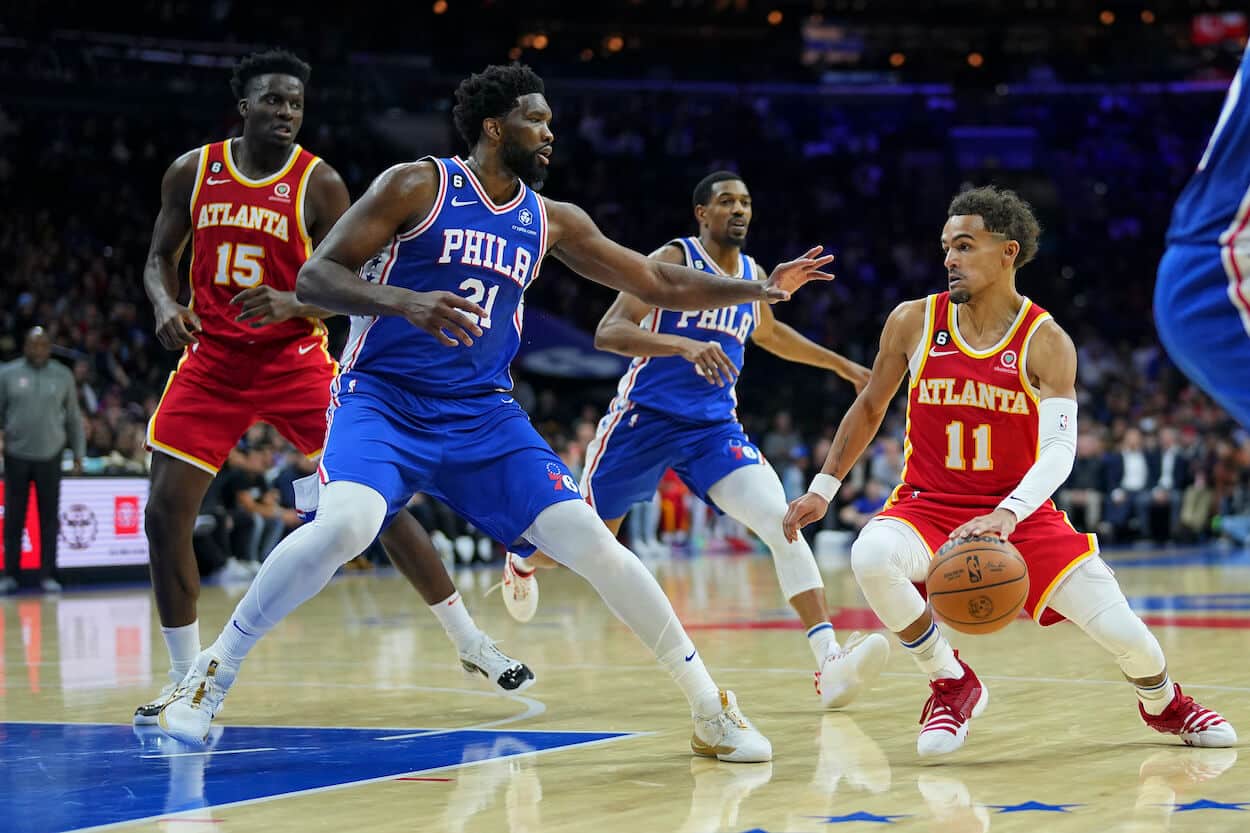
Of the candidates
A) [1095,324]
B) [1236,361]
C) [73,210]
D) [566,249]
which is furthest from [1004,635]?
[1095,324]

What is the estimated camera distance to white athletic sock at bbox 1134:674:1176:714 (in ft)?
16.6

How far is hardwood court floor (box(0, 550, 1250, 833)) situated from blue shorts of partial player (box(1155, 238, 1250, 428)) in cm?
138

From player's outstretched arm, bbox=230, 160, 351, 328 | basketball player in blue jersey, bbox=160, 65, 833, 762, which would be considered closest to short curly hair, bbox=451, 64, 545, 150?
basketball player in blue jersey, bbox=160, 65, 833, 762

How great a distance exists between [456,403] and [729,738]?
1.39m

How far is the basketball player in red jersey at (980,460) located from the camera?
5.10 m

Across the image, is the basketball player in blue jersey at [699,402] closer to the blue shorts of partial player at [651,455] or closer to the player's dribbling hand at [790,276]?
the blue shorts of partial player at [651,455]

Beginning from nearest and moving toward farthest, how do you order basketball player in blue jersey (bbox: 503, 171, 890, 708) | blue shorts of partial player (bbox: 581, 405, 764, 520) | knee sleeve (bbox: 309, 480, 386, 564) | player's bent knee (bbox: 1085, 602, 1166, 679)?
knee sleeve (bbox: 309, 480, 386, 564)
player's bent knee (bbox: 1085, 602, 1166, 679)
basketball player in blue jersey (bbox: 503, 171, 890, 708)
blue shorts of partial player (bbox: 581, 405, 764, 520)

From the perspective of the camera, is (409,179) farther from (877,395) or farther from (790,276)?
(877,395)

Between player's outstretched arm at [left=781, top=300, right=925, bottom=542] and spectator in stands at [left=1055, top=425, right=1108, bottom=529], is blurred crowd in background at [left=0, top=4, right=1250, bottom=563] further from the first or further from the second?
player's outstretched arm at [left=781, top=300, right=925, bottom=542]

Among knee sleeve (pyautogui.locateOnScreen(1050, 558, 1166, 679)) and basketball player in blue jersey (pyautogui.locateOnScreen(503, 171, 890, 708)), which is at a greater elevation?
basketball player in blue jersey (pyautogui.locateOnScreen(503, 171, 890, 708))

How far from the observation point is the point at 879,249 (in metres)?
29.8

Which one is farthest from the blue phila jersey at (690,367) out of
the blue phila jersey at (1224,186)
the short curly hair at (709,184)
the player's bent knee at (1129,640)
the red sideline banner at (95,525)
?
the red sideline banner at (95,525)

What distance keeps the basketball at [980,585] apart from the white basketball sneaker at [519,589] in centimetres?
326

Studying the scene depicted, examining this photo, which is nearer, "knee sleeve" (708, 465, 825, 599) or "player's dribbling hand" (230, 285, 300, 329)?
"player's dribbling hand" (230, 285, 300, 329)
